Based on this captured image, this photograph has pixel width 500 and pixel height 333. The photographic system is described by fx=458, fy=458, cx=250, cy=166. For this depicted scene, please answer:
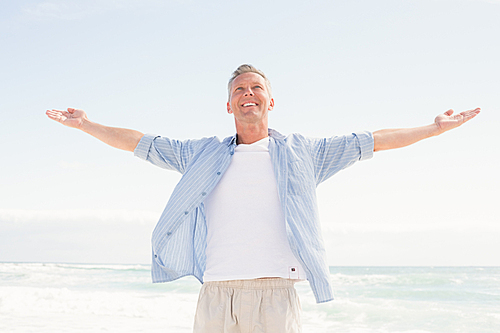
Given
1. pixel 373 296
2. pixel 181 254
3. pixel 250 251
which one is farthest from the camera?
pixel 373 296

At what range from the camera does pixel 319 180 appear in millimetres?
2602

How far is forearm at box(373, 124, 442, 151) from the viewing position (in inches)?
101

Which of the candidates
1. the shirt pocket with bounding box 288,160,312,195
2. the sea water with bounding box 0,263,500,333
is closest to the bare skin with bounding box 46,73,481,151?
the shirt pocket with bounding box 288,160,312,195

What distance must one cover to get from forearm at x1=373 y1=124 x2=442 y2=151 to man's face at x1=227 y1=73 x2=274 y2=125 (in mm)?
657

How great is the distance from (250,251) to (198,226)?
40 cm

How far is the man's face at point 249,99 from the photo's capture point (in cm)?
260

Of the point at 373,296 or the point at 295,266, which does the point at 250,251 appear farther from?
the point at 373,296

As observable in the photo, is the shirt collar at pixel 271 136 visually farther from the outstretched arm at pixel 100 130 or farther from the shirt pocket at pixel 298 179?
the outstretched arm at pixel 100 130

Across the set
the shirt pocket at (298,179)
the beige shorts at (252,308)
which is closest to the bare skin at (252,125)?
the shirt pocket at (298,179)

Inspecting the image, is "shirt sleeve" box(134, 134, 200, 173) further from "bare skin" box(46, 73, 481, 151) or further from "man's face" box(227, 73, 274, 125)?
"man's face" box(227, 73, 274, 125)

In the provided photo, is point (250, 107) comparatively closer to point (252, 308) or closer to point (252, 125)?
point (252, 125)

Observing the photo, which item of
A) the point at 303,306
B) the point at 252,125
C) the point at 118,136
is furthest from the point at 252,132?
the point at 303,306

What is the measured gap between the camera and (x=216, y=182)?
2.43 m

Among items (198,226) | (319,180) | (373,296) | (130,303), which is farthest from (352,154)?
(373,296)
